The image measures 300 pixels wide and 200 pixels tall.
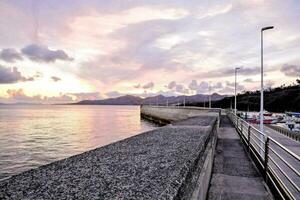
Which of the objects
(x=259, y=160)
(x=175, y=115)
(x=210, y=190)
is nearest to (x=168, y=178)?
(x=210, y=190)

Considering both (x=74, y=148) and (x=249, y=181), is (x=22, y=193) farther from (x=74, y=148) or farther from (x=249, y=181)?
(x=74, y=148)

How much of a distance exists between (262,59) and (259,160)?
34.6ft

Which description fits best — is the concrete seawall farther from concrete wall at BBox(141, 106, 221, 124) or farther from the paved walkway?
concrete wall at BBox(141, 106, 221, 124)

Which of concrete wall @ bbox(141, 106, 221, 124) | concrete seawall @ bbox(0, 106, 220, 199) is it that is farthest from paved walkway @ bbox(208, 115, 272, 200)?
concrete wall @ bbox(141, 106, 221, 124)

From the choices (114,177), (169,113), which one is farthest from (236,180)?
(169,113)

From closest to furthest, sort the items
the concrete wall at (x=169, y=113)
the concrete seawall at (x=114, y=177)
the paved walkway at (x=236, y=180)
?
the concrete seawall at (x=114, y=177)
the paved walkway at (x=236, y=180)
the concrete wall at (x=169, y=113)

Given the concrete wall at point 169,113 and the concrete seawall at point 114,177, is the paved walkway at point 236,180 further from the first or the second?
the concrete wall at point 169,113

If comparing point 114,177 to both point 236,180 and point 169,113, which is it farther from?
point 169,113

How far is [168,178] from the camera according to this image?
3057 millimetres

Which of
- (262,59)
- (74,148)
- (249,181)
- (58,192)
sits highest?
(262,59)

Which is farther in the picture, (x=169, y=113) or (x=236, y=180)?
(x=169, y=113)

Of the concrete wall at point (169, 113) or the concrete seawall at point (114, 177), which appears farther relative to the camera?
the concrete wall at point (169, 113)

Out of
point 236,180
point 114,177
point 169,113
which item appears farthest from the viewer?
point 169,113

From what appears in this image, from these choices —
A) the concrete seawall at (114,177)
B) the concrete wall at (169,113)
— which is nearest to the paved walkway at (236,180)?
the concrete seawall at (114,177)
